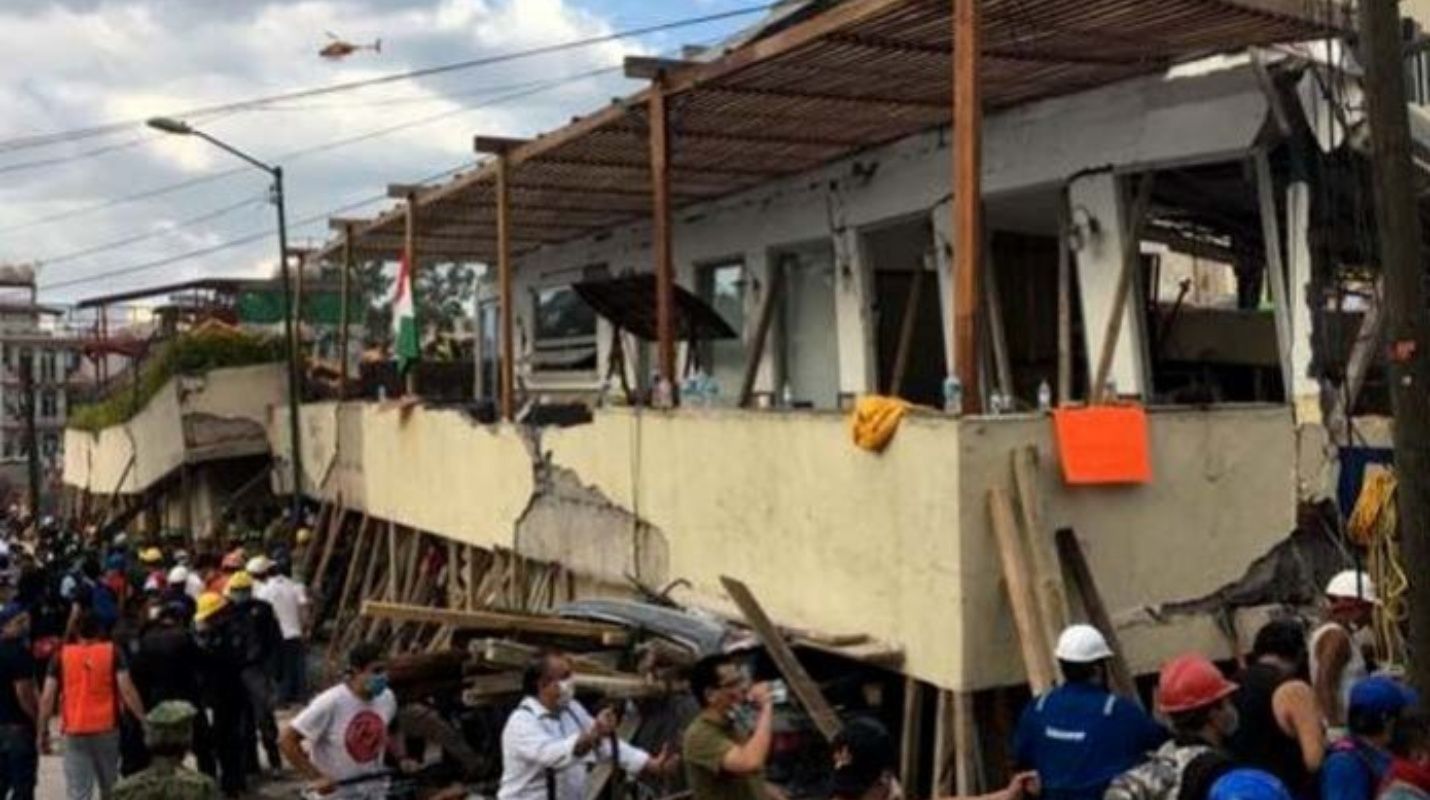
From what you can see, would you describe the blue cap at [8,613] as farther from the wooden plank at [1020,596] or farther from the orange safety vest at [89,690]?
the wooden plank at [1020,596]

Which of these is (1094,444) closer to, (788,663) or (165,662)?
(788,663)

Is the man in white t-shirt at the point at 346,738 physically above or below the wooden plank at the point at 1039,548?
below

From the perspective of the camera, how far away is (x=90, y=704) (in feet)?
32.7

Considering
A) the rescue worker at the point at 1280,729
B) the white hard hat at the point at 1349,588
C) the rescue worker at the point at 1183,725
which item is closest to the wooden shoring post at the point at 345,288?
the white hard hat at the point at 1349,588

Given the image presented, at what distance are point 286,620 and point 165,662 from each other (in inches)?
128

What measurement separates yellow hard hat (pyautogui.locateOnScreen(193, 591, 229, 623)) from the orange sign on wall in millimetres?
6817

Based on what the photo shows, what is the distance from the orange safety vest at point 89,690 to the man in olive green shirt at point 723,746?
559 centimetres

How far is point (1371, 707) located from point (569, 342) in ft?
58.1

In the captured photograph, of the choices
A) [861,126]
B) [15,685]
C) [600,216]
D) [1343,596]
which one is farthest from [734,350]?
[1343,596]

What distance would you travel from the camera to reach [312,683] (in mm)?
17844

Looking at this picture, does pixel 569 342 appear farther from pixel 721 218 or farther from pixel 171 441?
pixel 171 441

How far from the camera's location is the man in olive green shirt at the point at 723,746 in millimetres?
5719

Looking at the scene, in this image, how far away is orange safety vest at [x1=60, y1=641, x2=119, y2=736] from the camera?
32.6ft

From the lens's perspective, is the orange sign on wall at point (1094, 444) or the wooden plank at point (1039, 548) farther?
the orange sign on wall at point (1094, 444)
